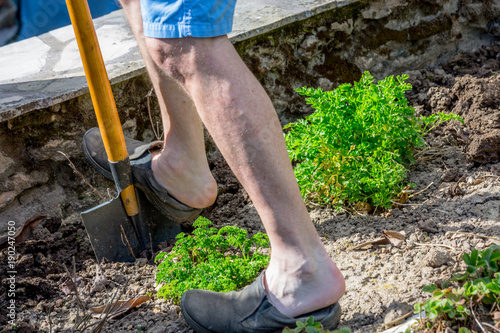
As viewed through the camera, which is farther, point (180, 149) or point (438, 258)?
point (180, 149)

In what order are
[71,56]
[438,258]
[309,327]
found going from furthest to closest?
[71,56], [438,258], [309,327]

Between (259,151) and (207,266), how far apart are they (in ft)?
2.00

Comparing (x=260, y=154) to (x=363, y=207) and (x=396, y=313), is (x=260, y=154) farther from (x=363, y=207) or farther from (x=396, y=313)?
(x=363, y=207)

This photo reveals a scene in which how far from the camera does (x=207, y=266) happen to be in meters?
1.84

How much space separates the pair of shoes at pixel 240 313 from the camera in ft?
5.05

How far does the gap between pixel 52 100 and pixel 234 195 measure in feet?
3.30

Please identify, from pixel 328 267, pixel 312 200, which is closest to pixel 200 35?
pixel 328 267

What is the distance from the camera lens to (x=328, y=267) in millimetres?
1537

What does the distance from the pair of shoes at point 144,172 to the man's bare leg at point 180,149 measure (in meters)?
0.03

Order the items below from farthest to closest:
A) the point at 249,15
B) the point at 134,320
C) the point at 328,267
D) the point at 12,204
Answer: the point at 249,15 < the point at 12,204 < the point at 134,320 < the point at 328,267

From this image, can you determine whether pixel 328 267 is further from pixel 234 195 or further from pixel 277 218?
pixel 234 195

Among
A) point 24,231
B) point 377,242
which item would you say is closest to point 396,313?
point 377,242

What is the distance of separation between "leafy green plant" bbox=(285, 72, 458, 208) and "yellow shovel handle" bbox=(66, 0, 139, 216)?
2.50ft

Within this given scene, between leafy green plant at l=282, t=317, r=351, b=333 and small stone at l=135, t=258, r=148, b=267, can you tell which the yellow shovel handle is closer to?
small stone at l=135, t=258, r=148, b=267
